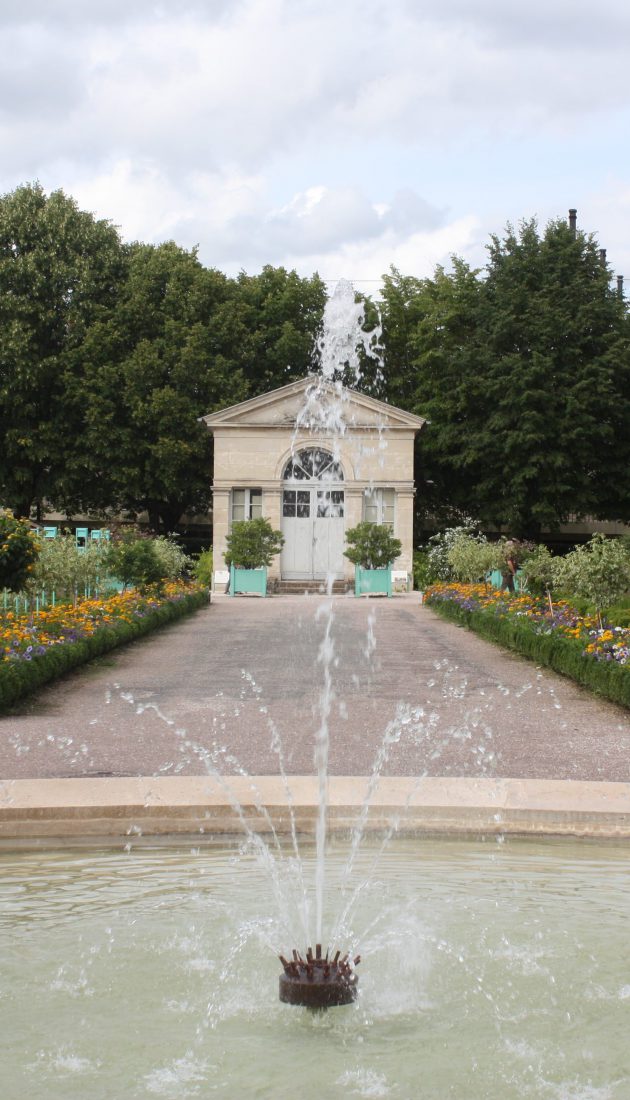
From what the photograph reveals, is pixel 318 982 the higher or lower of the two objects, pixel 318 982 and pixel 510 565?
the lower

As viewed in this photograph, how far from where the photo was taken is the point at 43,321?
37.4 metres

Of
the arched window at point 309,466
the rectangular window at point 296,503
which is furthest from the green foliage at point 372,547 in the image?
the arched window at point 309,466

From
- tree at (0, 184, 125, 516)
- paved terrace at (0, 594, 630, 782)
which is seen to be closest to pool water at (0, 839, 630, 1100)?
paved terrace at (0, 594, 630, 782)

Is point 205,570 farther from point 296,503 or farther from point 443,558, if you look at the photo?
point 443,558

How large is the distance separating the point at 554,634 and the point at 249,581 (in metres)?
16.8

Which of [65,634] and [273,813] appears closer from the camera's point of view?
[273,813]

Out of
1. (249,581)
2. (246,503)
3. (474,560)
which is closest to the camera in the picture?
→ (474,560)

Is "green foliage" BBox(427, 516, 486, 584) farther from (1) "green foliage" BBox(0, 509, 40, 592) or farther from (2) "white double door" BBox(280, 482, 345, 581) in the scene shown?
(1) "green foliage" BBox(0, 509, 40, 592)

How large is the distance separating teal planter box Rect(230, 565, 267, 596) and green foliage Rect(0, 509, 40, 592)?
14620 mm

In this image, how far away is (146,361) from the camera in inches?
1447

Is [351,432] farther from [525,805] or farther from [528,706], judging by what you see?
[525,805]

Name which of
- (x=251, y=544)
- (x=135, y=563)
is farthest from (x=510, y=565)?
(x=251, y=544)

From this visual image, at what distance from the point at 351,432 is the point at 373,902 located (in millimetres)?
27661

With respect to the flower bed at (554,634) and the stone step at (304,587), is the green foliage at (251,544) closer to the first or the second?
the stone step at (304,587)
